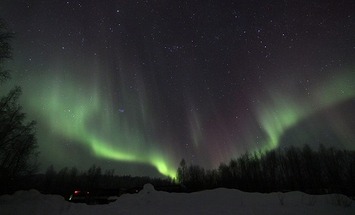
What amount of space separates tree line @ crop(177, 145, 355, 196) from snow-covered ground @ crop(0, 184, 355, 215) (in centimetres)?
4153

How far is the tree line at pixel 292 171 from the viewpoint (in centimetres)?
5956

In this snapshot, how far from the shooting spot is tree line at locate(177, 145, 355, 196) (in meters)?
59.6

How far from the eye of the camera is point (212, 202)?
1175 cm

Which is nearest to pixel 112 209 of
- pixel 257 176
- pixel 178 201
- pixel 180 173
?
pixel 178 201

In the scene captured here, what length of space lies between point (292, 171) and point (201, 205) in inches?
2672

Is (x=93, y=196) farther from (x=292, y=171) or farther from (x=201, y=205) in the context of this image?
(x=292, y=171)

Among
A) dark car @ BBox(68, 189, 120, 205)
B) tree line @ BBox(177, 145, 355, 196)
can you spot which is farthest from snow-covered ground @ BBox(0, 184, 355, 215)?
tree line @ BBox(177, 145, 355, 196)

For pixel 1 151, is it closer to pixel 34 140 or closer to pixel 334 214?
pixel 34 140

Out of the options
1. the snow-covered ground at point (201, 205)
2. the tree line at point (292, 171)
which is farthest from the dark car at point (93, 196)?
the tree line at point (292, 171)

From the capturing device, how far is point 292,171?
68062mm

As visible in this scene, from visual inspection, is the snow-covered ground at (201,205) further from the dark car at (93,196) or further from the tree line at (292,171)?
the tree line at (292,171)

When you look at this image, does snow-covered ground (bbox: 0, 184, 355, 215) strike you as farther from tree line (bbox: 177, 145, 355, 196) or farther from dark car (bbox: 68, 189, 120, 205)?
tree line (bbox: 177, 145, 355, 196)

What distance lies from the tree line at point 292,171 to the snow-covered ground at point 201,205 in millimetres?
41529

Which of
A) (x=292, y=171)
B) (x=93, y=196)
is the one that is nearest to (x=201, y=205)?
(x=93, y=196)
